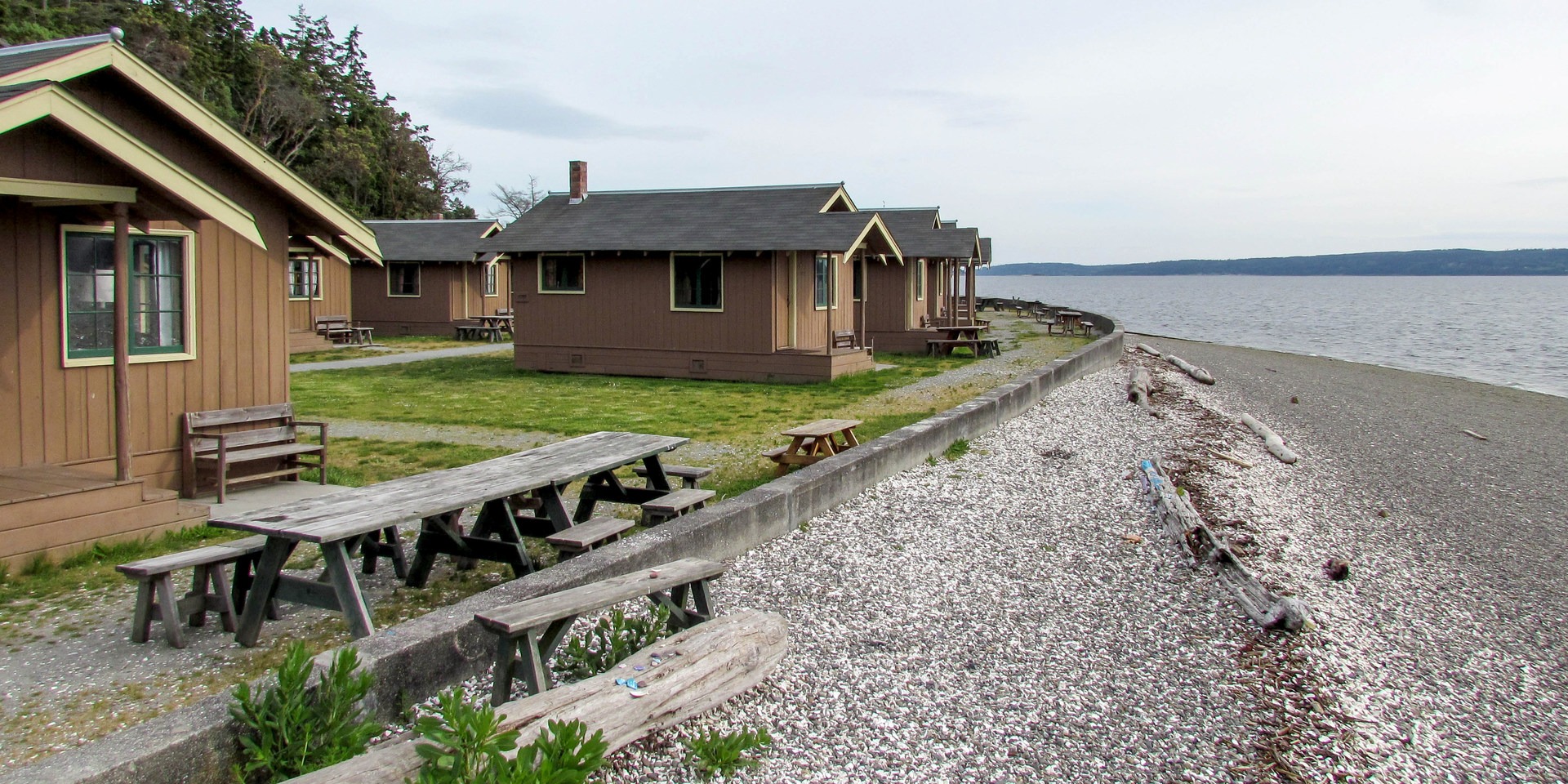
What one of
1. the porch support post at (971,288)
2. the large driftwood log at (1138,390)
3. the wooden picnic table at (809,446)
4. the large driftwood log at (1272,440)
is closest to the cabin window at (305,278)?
the porch support post at (971,288)

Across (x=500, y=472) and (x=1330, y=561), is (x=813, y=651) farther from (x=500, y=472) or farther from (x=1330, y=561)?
(x=1330, y=561)

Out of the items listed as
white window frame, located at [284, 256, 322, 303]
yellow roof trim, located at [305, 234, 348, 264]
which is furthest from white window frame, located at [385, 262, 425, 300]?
yellow roof trim, located at [305, 234, 348, 264]

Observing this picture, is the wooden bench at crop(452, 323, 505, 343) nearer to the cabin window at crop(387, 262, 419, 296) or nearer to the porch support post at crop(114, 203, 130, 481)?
the cabin window at crop(387, 262, 419, 296)

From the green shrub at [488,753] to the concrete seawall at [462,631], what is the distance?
2.58 feet

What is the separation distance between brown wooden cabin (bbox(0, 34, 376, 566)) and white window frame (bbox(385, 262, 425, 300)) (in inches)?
911

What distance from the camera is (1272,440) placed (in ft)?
47.8

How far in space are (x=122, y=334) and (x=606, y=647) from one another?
453 cm

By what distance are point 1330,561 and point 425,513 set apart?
22.2ft

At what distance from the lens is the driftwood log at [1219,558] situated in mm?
6160

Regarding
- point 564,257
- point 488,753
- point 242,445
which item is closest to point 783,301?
point 564,257

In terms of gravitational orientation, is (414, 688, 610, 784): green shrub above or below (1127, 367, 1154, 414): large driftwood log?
below

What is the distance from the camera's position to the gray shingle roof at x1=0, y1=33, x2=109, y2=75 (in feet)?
24.7

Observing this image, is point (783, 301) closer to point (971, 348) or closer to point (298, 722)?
point (971, 348)

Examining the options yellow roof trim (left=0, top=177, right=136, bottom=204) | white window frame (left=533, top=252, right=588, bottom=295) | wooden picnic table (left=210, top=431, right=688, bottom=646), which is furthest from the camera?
white window frame (left=533, top=252, right=588, bottom=295)
